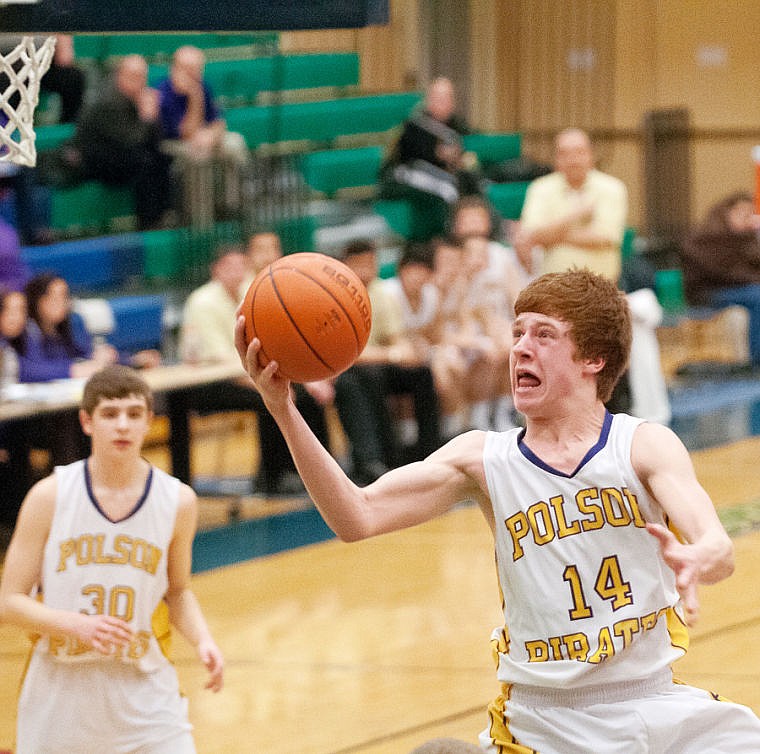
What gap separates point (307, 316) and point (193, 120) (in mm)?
8309

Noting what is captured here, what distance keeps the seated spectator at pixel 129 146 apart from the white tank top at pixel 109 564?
22.2ft

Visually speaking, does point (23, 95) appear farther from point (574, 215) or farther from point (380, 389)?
point (574, 215)

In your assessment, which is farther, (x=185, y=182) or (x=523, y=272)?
(x=185, y=182)

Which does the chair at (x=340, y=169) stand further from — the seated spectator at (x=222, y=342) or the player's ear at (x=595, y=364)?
the player's ear at (x=595, y=364)

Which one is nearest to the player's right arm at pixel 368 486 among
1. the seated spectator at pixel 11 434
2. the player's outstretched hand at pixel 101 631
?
the player's outstretched hand at pixel 101 631

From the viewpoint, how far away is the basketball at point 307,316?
3.20m

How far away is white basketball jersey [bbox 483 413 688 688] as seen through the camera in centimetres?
316

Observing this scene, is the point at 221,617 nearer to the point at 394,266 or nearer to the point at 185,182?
the point at 185,182

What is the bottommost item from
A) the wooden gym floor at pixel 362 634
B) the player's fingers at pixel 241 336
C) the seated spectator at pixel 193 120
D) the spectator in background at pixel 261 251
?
the wooden gym floor at pixel 362 634

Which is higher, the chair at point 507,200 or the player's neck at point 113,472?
the chair at point 507,200

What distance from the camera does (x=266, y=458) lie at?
9.28 meters

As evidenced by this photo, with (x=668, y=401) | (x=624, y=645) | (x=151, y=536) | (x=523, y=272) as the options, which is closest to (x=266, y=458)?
(x=523, y=272)

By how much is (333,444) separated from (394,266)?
2446 mm

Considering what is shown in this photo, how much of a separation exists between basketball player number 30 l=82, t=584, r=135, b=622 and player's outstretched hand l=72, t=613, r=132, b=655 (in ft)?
0.80
